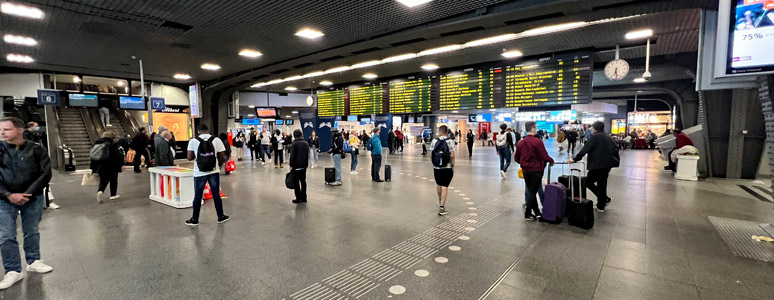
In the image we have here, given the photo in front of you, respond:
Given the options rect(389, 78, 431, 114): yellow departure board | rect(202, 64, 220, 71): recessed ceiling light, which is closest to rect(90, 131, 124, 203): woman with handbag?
rect(202, 64, 220, 71): recessed ceiling light

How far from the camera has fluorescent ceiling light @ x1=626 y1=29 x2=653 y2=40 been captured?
7614mm

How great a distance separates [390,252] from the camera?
3.85m

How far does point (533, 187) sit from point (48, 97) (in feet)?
54.7

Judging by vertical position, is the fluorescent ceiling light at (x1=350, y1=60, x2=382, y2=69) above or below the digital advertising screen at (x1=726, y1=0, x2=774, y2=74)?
above

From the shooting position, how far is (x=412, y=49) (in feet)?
29.3

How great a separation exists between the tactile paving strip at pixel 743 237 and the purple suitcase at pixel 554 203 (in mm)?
1797

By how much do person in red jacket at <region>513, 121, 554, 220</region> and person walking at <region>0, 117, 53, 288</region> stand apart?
18.5 feet

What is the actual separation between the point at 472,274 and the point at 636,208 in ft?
14.2

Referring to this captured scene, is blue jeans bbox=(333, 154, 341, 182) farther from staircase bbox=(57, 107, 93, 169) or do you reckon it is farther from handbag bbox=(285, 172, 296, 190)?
staircase bbox=(57, 107, 93, 169)

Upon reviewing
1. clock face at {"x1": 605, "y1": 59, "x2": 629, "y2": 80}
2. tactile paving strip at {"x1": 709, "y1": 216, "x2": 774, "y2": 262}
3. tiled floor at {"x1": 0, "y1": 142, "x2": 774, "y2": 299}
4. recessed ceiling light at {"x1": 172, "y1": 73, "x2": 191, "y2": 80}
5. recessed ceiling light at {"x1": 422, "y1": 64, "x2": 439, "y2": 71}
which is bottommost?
tiled floor at {"x1": 0, "y1": 142, "x2": 774, "y2": 299}

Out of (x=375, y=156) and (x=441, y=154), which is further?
(x=375, y=156)

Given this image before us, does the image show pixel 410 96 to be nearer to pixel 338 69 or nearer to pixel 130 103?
pixel 338 69

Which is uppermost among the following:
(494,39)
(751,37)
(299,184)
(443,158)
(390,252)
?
(494,39)

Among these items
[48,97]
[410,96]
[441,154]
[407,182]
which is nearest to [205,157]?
[441,154]
